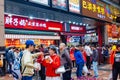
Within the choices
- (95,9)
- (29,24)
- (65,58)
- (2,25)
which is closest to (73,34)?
(95,9)

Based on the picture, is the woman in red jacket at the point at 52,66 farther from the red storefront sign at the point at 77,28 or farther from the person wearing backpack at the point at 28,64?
the red storefront sign at the point at 77,28

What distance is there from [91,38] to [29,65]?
2812cm

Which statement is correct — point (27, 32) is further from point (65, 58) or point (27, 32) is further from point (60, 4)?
point (65, 58)

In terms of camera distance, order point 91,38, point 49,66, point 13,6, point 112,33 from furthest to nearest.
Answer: point 112,33, point 91,38, point 13,6, point 49,66

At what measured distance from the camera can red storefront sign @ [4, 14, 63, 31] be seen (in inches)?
768

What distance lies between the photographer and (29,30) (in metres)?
21.8

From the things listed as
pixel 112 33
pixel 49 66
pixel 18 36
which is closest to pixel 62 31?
pixel 18 36

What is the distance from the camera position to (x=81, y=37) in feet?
101

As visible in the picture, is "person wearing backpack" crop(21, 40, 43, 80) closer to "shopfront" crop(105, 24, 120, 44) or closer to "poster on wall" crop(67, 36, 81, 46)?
"poster on wall" crop(67, 36, 81, 46)

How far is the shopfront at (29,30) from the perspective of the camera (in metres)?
19.6

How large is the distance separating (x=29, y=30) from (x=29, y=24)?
0.45m

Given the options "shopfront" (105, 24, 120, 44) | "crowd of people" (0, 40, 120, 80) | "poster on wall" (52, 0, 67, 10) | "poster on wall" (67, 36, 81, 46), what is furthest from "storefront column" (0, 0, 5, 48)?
"shopfront" (105, 24, 120, 44)

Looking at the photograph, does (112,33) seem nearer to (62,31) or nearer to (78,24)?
(78,24)

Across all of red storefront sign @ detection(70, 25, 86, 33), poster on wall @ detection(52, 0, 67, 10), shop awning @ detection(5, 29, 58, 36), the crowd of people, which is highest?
poster on wall @ detection(52, 0, 67, 10)
